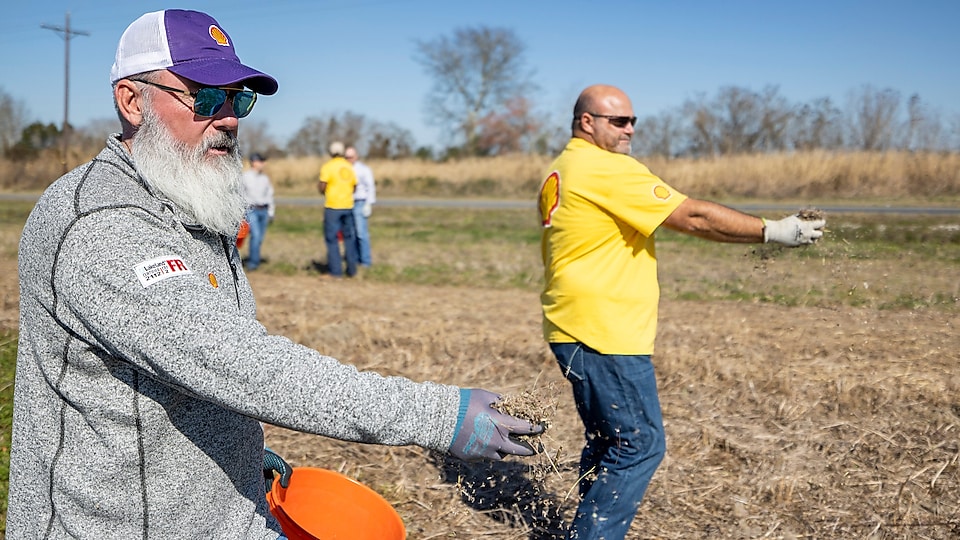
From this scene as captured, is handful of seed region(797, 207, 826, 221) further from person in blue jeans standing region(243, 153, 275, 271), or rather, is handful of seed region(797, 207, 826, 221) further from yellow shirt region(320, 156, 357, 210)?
person in blue jeans standing region(243, 153, 275, 271)

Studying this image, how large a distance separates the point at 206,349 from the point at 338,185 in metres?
9.97

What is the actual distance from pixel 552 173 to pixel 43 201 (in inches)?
93.9

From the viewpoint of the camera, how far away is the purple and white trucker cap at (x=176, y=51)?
1.95 meters

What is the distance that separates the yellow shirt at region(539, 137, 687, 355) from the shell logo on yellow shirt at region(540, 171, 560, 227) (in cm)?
2

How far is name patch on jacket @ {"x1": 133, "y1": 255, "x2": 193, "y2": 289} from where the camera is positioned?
1.64 metres

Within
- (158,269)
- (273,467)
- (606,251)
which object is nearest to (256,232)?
(606,251)

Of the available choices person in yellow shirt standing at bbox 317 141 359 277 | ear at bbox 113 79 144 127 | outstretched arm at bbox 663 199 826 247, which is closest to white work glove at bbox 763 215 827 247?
outstretched arm at bbox 663 199 826 247

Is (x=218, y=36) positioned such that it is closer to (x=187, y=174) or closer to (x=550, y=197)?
(x=187, y=174)

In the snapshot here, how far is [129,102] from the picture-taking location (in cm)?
204

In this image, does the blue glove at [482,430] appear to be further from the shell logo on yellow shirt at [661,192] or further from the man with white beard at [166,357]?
the shell logo on yellow shirt at [661,192]

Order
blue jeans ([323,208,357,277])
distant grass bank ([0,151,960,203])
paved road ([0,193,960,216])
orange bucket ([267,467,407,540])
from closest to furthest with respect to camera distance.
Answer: orange bucket ([267,467,407,540]) < blue jeans ([323,208,357,277]) < paved road ([0,193,960,216]) < distant grass bank ([0,151,960,203])

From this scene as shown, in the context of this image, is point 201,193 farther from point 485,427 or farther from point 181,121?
point 485,427

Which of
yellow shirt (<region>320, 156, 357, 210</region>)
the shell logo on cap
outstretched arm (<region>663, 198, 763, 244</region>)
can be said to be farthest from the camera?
yellow shirt (<region>320, 156, 357, 210</region>)

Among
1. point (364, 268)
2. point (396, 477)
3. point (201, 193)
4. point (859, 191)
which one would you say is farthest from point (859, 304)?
point (859, 191)
